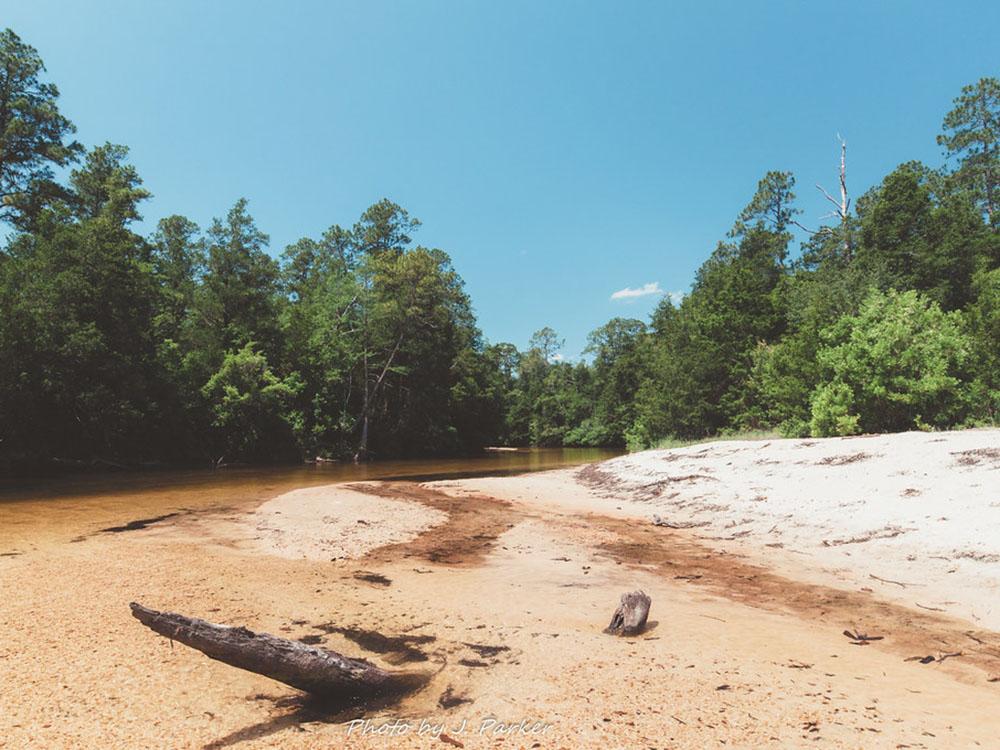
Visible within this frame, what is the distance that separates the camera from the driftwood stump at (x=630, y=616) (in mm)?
4508

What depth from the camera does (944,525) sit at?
7508 millimetres

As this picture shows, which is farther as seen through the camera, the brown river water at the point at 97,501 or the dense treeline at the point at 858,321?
the dense treeline at the point at 858,321

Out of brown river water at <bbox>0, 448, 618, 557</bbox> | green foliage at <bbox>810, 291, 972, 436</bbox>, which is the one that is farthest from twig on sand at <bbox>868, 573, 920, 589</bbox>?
green foliage at <bbox>810, 291, 972, 436</bbox>

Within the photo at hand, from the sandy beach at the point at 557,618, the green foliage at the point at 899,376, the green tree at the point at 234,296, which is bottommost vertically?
the sandy beach at the point at 557,618

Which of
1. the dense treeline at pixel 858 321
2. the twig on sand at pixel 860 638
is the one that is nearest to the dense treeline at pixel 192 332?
the dense treeline at pixel 858 321

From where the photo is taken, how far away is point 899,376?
17.9 meters

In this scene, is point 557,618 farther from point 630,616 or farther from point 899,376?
point 899,376

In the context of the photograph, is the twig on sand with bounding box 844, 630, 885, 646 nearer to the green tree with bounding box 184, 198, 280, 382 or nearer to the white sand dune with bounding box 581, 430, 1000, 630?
the white sand dune with bounding box 581, 430, 1000, 630

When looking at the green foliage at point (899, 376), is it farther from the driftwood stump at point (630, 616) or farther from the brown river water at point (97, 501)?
the brown river water at point (97, 501)

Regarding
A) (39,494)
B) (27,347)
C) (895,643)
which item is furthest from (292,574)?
(27,347)

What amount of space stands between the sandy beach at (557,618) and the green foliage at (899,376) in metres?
7.80

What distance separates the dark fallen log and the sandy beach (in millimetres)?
Result: 165

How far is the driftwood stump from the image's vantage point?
4.51 metres

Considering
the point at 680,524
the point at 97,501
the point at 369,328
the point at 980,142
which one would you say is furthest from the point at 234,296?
the point at 980,142
